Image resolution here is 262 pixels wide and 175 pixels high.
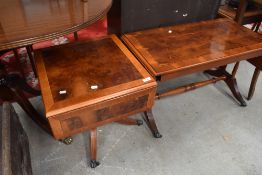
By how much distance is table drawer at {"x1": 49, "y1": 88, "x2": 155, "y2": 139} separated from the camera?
0.99 meters

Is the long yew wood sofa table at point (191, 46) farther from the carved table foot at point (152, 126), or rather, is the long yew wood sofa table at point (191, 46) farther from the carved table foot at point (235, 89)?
the carved table foot at point (235, 89)

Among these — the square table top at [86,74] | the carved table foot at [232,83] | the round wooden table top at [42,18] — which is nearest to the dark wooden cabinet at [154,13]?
the square table top at [86,74]

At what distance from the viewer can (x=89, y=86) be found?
1.05m

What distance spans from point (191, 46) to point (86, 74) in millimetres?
681

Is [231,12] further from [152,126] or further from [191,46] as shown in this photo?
[152,126]

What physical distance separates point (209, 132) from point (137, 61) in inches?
32.0

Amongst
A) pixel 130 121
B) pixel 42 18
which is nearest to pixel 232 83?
pixel 130 121

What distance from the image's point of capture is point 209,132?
1.59 m

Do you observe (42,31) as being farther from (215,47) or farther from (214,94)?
(214,94)

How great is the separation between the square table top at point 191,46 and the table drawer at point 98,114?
0.17 meters

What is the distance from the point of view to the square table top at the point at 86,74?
987 mm

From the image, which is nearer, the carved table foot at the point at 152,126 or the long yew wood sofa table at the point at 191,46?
the long yew wood sofa table at the point at 191,46

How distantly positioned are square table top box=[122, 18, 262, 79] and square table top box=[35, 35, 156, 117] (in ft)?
0.33

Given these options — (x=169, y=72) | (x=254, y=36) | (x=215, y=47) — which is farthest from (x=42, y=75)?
(x=254, y=36)
